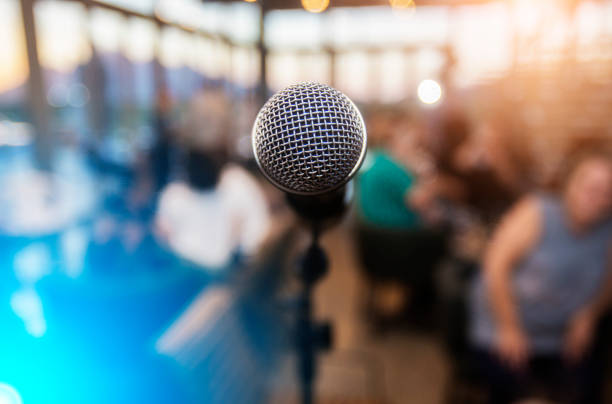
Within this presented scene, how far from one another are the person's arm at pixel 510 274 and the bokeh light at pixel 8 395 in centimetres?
177

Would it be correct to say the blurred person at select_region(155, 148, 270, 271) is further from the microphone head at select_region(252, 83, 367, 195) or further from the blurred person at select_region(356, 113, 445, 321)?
the microphone head at select_region(252, 83, 367, 195)

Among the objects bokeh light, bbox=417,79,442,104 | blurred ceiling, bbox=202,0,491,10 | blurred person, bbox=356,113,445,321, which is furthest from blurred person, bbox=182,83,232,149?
bokeh light, bbox=417,79,442,104

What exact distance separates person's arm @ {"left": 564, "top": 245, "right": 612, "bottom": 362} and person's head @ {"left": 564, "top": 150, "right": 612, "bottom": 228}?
0.89ft

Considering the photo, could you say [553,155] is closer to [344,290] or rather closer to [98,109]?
[344,290]

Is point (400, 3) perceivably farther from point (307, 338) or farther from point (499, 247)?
point (307, 338)

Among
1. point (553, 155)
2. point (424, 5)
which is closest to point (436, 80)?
point (424, 5)

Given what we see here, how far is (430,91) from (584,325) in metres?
1.84

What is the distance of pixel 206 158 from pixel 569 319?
180 cm

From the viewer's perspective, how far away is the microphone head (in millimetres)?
567

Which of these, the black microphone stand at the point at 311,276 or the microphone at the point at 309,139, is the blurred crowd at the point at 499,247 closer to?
the black microphone stand at the point at 311,276

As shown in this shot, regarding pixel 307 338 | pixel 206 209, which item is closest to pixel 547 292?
pixel 307 338

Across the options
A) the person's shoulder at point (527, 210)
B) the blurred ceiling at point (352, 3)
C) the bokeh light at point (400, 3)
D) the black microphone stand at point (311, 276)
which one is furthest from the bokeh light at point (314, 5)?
the black microphone stand at point (311, 276)

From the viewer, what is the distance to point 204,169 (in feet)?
6.18

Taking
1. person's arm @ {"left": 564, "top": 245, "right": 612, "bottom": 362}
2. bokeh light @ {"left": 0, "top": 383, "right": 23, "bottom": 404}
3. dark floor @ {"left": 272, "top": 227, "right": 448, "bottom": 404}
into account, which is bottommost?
dark floor @ {"left": 272, "top": 227, "right": 448, "bottom": 404}
